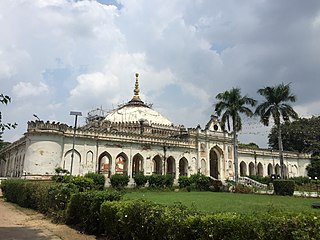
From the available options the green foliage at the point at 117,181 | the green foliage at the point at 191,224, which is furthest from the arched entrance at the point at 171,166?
the green foliage at the point at 191,224

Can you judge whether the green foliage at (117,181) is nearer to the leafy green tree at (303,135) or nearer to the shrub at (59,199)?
the shrub at (59,199)

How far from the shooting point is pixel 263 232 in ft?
18.1

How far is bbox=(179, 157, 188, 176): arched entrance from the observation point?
136 feet

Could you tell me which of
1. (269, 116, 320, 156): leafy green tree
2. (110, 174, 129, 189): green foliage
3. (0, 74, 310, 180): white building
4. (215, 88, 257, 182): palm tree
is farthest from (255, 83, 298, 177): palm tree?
(269, 116, 320, 156): leafy green tree

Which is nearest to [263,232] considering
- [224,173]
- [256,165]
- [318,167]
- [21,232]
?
[21,232]

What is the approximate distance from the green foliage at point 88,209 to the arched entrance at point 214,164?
3399cm

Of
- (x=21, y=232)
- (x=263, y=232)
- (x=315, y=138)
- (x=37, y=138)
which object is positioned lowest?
(x=21, y=232)

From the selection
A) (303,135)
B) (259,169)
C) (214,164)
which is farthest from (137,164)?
(303,135)

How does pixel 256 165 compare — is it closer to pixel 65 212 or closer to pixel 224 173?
pixel 224 173

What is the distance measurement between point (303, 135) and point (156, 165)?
36.5 meters

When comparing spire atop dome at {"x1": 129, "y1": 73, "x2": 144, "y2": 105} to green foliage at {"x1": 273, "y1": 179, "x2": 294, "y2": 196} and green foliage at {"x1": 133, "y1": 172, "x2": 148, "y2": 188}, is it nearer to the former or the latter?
green foliage at {"x1": 133, "y1": 172, "x2": 148, "y2": 188}

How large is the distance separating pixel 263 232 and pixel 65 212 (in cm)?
967

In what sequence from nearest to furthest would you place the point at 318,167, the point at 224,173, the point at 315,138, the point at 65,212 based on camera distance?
1. the point at 65,212
2. the point at 224,173
3. the point at 318,167
4. the point at 315,138

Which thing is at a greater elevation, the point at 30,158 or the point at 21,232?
the point at 30,158
